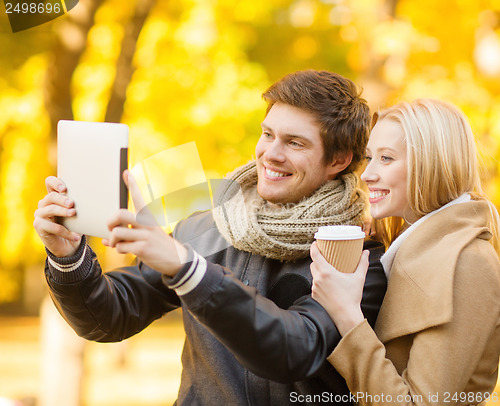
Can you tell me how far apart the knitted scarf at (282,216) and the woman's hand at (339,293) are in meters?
0.28

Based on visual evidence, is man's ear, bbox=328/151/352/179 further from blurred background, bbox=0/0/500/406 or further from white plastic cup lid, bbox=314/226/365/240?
Result: blurred background, bbox=0/0/500/406

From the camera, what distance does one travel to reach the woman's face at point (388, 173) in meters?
2.44

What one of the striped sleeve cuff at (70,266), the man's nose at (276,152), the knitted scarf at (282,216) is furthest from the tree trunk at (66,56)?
the striped sleeve cuff at (70,266)

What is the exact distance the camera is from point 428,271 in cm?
225

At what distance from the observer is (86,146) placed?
75.9 inches

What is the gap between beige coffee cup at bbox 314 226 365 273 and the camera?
2.17 metres

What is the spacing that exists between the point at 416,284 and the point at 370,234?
0.58 meters

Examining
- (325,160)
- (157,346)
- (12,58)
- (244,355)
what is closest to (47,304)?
(12,58)

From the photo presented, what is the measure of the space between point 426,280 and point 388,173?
45cm

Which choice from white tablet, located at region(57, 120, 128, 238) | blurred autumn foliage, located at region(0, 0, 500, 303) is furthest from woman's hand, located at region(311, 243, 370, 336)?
blurred autumn foliage, located at region(0, 0, 500, 303)

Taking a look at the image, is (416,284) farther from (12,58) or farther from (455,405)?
(12,58)

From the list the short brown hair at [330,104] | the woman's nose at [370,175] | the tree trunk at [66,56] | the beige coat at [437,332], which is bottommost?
the beige coat at [437,332]

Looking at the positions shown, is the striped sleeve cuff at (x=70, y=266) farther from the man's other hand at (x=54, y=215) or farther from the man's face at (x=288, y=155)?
the man's face at (x=288, y=155)

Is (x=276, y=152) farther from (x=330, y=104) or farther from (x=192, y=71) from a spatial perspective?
(x=192, y=71)
